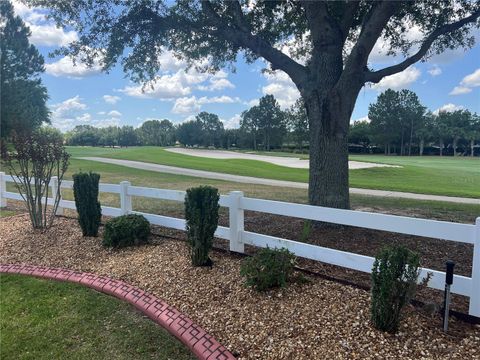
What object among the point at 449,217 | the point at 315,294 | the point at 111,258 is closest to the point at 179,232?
the point at 111,258

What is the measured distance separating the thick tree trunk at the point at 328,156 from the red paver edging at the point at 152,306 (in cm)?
362

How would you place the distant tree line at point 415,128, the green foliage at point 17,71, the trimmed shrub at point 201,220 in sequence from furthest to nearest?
the distant tree line at point 415,128 → the green foliage at point 17,71 → the trimmed shrub at point 201,220

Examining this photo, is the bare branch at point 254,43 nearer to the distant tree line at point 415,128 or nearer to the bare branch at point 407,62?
the bare branch at point 407,62

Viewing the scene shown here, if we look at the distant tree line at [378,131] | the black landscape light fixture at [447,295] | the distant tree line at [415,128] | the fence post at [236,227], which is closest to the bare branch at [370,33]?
the fence post at [236,227]

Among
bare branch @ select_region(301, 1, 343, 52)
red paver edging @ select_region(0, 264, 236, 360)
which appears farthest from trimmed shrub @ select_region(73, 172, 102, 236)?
bare branch @ select_region(301, 1, 343, 52)

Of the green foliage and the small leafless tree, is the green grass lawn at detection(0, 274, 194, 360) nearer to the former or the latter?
the small leafless tree

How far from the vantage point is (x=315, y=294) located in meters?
3.94

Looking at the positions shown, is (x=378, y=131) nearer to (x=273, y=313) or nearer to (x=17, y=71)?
(x=17, y=71)

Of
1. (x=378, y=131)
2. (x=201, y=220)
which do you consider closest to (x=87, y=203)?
(x=201, y=220)

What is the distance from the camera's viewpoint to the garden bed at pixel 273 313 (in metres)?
3.05

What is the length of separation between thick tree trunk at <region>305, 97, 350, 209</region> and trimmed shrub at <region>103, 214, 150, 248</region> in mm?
3097

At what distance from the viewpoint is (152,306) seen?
4074 mm

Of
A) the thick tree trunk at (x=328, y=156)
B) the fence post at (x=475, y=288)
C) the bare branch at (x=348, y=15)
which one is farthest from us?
the bare branch at (x=348, y=15)

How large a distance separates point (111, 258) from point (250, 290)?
2.56 m
